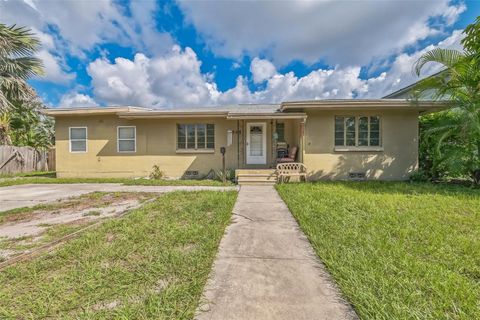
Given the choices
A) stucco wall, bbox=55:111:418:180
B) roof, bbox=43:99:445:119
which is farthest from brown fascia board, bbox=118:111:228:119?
stucco wall, bbox=55:111:418:180

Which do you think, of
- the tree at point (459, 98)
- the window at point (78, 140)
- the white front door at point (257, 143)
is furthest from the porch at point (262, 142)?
the window at point (78, 140)

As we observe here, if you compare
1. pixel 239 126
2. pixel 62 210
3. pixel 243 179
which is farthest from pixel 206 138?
pixel 62 210

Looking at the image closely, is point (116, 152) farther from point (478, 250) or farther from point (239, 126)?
point (478, 250)

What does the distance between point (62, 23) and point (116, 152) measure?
855cm

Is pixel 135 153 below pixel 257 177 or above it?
above

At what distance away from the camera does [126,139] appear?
10664 mm

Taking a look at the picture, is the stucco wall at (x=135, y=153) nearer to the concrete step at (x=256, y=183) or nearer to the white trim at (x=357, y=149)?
the concrete step at (x=256, y=183)

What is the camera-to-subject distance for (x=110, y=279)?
234 cm

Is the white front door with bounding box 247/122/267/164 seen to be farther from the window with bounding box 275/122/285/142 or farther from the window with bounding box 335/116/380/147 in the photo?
the window with bounding box 335/116/380/147

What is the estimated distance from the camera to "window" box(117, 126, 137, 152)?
34.9 feet

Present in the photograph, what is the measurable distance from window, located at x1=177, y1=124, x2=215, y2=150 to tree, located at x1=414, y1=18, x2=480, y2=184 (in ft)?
26.6

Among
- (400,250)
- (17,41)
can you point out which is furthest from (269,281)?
(17,41)

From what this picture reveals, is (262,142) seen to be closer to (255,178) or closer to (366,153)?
(255,178)

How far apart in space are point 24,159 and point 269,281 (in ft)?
58.6
